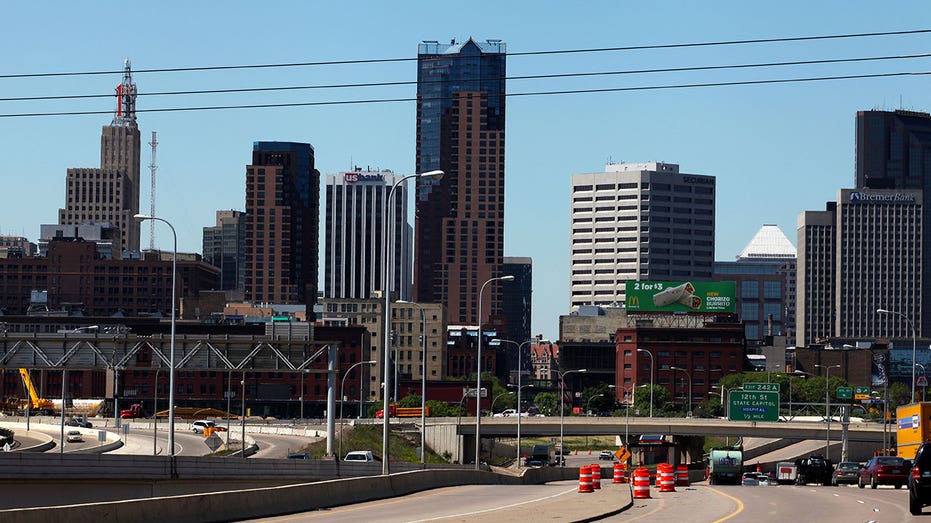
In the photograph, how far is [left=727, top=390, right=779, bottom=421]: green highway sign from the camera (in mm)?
144500

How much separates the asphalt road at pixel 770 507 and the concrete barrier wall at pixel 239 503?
28.2 ft

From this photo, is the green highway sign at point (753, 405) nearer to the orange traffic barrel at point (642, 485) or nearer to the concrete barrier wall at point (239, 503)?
the concrete barrier wall at point (239, 503)

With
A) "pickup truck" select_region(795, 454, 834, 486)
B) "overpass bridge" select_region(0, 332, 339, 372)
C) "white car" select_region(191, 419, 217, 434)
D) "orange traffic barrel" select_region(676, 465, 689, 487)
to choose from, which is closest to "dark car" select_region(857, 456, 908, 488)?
"orange traffic barrel" select_region(676, 465, 689, 487)

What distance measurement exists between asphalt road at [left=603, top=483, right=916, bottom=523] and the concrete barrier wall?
8599 mm

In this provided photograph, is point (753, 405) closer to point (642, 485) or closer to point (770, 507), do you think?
point (642, 485)

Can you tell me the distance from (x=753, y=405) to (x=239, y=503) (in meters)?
111

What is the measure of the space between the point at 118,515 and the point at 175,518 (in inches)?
100.0

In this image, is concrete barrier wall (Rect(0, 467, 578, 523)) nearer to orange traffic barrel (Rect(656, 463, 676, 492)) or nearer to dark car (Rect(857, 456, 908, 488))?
orange traffic barrel (Rect(656, 463, 676, 492))

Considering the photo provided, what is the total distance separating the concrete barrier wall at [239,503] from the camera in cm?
3203

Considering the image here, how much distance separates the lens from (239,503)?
129 feet

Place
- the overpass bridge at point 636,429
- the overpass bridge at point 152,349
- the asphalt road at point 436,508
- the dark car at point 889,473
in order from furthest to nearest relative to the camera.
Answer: the overpass bridge at point 636,429 → the overpass bridge at point 152,349 → the dark car at point 889,473 → the asphalt road at point 436,508

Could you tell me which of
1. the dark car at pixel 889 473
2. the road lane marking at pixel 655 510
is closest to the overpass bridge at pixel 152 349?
the dark car at pixel 889 473

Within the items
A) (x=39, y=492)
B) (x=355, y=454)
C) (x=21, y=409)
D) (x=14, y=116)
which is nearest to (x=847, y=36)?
(x=14, y=116)

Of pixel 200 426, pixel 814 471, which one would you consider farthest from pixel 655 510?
pixel 200 426
